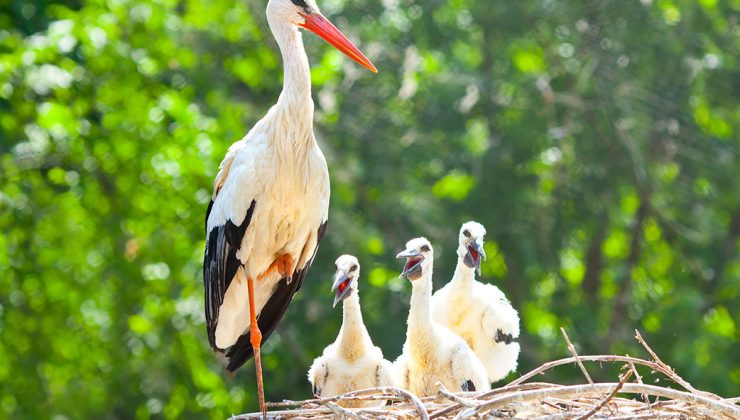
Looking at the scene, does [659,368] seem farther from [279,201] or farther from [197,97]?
[197,97]

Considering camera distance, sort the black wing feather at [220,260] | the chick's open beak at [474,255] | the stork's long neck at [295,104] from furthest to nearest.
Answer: the chick's open beak at [474,255]
the black wing feather at [220,260]
the stork's long neck at [295,104]

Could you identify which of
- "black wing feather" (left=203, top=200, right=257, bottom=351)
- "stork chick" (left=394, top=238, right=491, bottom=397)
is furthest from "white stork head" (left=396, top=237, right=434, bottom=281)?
"black wing feather" (left=203, top=200, right=257, bottom=351)

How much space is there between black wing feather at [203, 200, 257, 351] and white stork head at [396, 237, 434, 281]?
2.95ft

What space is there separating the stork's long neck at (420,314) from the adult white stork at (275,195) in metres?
0.59

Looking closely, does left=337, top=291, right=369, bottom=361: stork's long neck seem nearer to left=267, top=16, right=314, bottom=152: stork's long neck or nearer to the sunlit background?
left=267, top=16, right=314, bottom=152: stork's long neck

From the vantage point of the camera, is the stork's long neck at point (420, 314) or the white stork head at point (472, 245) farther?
the white stork head at point (472, 245)

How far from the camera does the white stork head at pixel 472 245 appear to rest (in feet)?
30.6

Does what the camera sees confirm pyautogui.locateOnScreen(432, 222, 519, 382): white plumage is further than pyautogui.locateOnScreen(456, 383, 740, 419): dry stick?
Yes

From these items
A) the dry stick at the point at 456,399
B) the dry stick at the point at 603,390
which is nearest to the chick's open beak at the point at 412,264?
the dry stick at the point at 456,399

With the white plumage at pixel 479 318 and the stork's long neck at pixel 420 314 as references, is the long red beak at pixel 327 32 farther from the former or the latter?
the white plumage at pixel 479 318

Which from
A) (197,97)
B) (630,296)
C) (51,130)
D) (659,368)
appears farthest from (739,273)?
(659,368)

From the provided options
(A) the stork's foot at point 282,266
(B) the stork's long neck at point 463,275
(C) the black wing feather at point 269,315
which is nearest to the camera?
(A) the stork's foot at point 282,266

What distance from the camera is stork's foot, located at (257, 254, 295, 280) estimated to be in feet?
29.3

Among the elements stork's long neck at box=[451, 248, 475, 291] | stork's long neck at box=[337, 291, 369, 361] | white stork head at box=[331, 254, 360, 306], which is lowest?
stork's long neck at box=[337, 291, 369, 361]
